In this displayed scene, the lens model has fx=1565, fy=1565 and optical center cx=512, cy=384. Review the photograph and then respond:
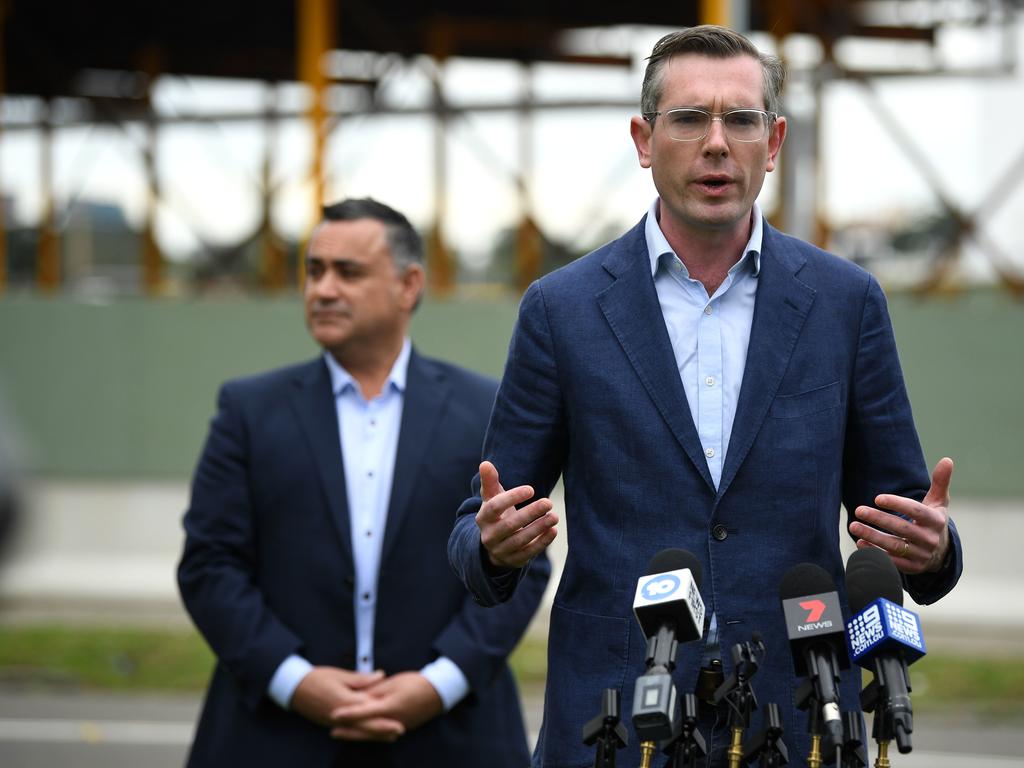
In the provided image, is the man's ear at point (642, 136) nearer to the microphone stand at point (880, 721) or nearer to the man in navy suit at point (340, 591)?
the microphone stand at point (880, 721)

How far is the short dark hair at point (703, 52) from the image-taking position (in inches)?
115

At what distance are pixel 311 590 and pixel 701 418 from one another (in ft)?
5.73

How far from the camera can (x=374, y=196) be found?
34.0 feet

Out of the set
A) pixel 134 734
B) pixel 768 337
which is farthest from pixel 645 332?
pixel 134 734

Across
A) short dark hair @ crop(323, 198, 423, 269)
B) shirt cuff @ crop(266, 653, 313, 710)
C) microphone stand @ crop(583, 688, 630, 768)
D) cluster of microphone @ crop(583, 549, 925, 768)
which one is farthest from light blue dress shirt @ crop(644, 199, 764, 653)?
short dark hair @ crop(323, 198, 423, 269)

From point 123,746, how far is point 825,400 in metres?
6.43

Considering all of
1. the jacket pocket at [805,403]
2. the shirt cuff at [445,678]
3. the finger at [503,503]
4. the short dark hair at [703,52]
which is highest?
the short dark hair at [703,52]

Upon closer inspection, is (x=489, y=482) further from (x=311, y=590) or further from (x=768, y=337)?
(x=311, y=590)

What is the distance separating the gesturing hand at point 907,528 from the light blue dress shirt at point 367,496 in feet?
6.00

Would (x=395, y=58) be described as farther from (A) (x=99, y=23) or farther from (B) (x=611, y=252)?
(B) (x=611, y=252)

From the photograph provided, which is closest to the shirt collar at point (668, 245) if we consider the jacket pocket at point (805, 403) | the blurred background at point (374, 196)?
the jacket pocket at point (805, 403)

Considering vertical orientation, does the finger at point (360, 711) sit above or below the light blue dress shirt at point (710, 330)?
below

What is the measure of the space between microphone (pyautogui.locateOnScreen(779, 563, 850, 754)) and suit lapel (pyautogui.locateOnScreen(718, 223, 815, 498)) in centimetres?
34

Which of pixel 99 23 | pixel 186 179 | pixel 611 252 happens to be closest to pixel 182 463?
pixel 186 179
